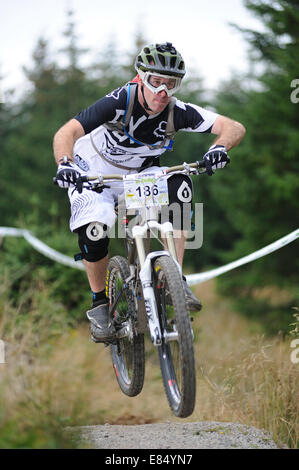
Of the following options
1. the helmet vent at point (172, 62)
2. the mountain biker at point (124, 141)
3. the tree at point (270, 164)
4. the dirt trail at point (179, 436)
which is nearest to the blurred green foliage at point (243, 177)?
the tree at point (270, 164)

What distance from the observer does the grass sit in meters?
2.56

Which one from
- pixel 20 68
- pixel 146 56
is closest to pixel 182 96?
pixel 20 68

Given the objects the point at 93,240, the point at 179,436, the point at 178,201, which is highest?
the point at 178,201

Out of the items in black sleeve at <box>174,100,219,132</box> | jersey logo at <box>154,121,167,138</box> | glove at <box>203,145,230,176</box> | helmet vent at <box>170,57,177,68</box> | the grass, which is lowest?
the grass

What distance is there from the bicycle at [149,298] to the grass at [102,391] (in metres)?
0.65

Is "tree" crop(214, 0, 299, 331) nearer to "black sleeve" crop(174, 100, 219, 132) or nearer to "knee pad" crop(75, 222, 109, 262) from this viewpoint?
"black sleeve" crop(174, 100, 219, 132)

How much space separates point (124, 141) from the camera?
4.03m

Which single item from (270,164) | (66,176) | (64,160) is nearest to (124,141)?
(64,160)

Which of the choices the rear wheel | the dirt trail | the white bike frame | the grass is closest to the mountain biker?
the rear wheel

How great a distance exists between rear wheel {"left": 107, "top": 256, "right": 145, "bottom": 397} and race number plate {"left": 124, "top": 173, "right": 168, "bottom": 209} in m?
0.62

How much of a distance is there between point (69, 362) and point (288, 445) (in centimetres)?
292

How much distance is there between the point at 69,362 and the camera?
20.0ft

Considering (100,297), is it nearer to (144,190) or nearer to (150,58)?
(144,190)

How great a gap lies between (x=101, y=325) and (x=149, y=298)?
3.25 ft
